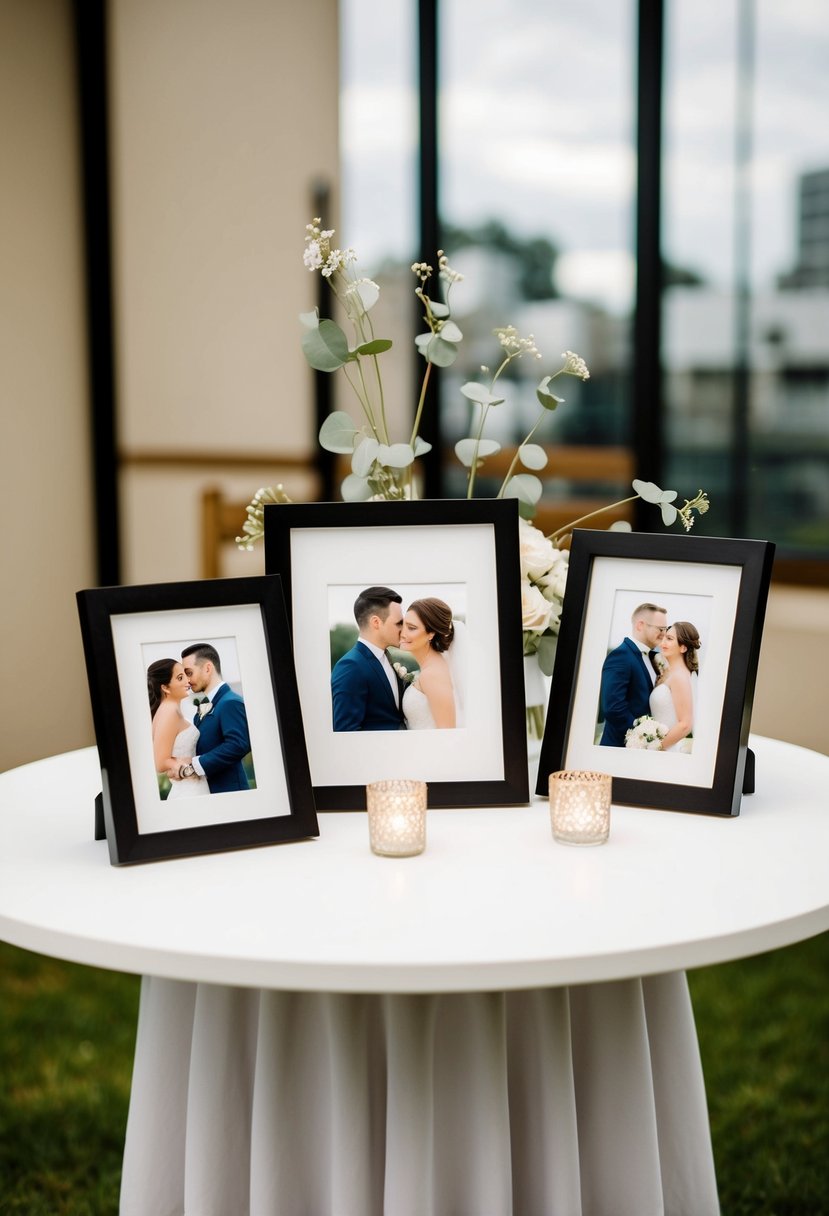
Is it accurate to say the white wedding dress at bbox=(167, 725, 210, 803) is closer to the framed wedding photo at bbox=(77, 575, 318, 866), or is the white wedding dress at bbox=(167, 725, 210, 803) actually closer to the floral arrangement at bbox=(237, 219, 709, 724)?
the framed wedding photo at bbox=(77, 575, 318, 866)

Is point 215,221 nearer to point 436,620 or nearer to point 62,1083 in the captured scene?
point 62,1083

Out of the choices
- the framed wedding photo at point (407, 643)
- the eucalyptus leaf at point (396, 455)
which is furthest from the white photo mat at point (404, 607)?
the eucalyptus leaf at point (396, 455)

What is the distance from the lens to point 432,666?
109 cm

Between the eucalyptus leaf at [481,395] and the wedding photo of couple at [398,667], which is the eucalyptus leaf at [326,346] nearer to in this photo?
the eucalyptus leaf at [481,395]

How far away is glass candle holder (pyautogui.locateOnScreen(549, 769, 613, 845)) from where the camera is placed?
3.28ft

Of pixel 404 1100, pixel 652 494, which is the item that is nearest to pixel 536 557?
pixel 652 494

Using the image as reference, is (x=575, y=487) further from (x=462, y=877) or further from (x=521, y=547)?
(x=462, y=877)

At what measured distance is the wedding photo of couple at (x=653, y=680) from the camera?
1.08m

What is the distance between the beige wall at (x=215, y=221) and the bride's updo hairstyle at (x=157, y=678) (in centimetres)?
231

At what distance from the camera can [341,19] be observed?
314cm

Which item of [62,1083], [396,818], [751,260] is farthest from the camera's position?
[751,260]

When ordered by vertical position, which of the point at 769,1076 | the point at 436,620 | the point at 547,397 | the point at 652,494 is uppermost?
the point at 547,397

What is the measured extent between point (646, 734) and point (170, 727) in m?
0.45

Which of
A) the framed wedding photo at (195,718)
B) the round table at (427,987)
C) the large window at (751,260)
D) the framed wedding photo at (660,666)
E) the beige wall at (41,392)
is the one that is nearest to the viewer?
the round table at (427,987)
